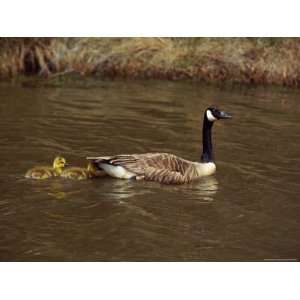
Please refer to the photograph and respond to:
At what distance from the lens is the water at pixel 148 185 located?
6.75m

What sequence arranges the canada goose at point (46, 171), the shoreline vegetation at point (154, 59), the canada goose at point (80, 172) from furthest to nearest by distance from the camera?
the shoreline vegetation at point (154, 59) < the canada goose at point (80, 172) < the canada goose at point (46, 171)

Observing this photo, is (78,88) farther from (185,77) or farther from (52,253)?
(52,253)

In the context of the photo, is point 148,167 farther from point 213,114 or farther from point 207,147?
point 213,114

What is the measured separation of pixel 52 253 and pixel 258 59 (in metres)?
10.0

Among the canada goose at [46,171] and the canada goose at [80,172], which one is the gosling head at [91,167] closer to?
the canada goose at [80,172]

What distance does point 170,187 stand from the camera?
8.91 meters

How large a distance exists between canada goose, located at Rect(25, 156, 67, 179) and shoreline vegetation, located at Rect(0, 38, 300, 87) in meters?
6.20

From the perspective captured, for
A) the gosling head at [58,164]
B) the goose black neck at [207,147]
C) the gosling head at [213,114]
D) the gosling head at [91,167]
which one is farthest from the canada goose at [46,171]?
the gosling head at [213,114]

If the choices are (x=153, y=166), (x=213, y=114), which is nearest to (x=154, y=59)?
(x=213, y=114)

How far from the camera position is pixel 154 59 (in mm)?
15609

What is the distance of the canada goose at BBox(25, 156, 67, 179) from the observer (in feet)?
28.3

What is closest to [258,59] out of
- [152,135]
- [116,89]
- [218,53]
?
[218,53]

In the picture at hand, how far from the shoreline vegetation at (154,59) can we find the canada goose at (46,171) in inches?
244

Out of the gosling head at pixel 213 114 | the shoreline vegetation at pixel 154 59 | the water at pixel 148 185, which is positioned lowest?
the water at pixel 148 185
